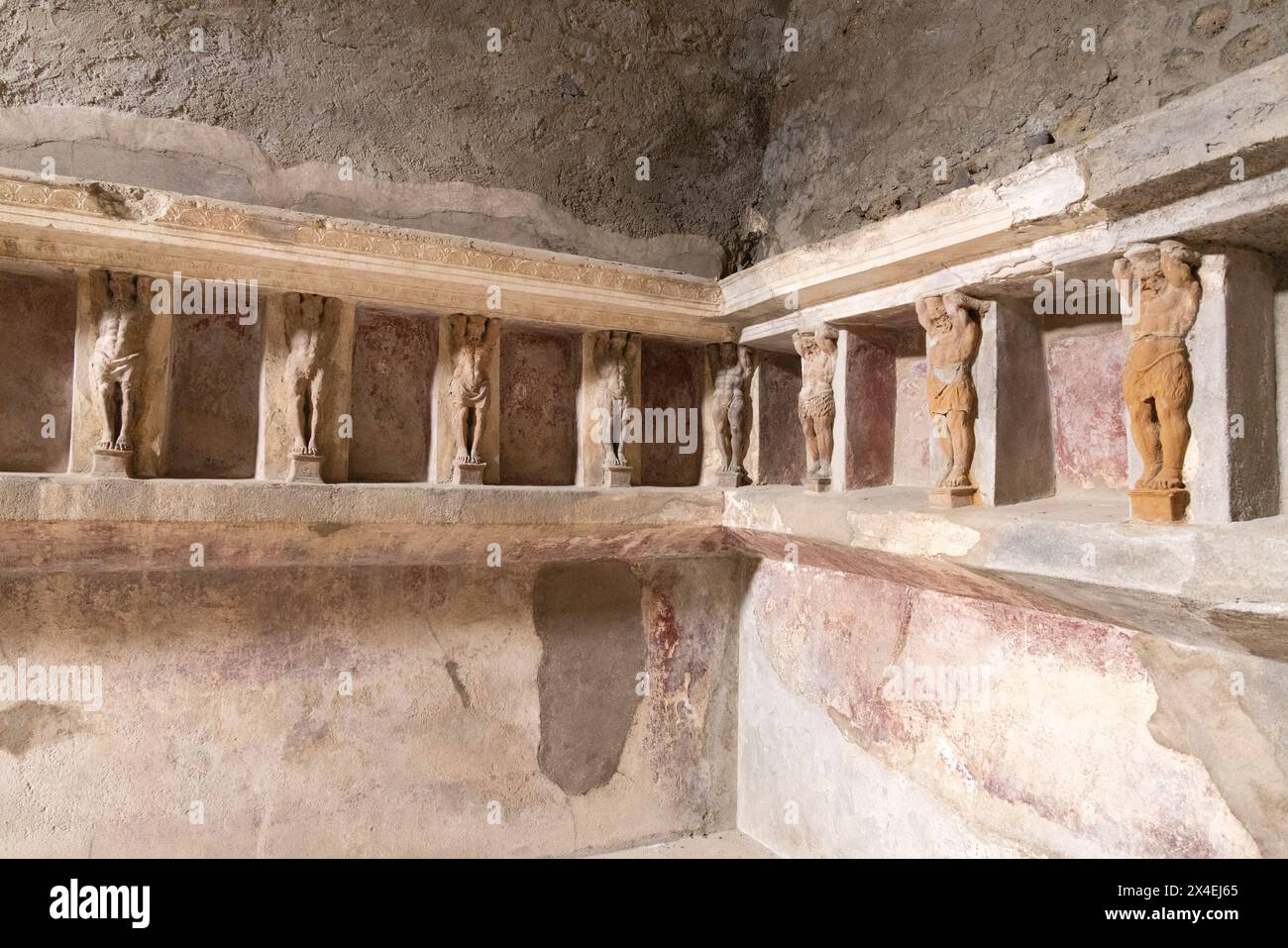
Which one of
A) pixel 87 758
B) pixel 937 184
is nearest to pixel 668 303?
pixel 937 184

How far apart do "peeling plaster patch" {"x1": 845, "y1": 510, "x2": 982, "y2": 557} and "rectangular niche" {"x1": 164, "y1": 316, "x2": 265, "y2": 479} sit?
310 cm

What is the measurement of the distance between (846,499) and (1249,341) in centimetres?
182

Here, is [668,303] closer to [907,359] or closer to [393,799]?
[907,359]

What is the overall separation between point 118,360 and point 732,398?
3.31m

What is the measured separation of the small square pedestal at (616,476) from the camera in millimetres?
4812

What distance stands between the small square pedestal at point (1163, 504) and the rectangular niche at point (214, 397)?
4.00 meters

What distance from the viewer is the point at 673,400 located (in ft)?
17.0

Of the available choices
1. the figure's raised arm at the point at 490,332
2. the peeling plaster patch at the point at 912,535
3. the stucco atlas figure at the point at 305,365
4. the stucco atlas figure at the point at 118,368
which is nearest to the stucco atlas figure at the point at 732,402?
the peeling plaster patch at the point at 912,535

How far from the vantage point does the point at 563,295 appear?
14.9ft

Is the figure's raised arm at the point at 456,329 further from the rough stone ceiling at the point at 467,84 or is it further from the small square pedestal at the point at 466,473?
the rough stone ceiling at the point at 467,84

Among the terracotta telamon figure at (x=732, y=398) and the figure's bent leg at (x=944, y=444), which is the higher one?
the terracotta telamon figure at (x=732, y=398)

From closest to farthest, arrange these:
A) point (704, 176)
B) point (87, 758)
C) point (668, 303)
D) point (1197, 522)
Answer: point (1197, 522)
point (87, 758)
point (668, 303)
point (704, 176)

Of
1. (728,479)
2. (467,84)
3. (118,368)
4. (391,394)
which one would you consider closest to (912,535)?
(728,479)

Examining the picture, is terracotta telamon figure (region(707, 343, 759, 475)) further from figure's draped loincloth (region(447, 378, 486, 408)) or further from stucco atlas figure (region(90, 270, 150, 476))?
stucco atlas figure (region(90, 270, 150, 476))
